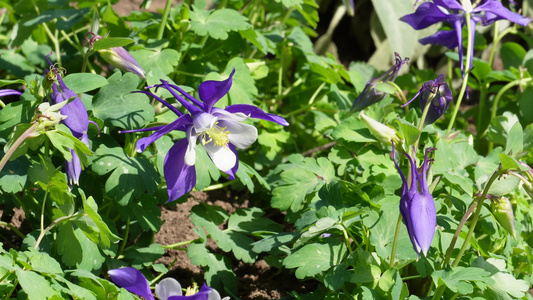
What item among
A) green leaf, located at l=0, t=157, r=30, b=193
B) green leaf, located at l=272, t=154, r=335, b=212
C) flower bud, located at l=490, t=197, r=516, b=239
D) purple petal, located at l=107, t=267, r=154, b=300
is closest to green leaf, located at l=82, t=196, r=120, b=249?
purple petal, located at l=107, t=267, r=154, b=300

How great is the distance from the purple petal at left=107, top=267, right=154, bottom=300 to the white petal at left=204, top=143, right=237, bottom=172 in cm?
34

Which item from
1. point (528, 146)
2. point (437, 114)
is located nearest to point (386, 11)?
point (528, 146)

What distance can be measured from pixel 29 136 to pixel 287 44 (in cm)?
135

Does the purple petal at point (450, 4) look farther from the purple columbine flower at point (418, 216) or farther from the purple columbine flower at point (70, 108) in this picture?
the purple columbine flower at point (70, 108)

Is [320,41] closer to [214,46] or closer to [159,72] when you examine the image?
[214,46]

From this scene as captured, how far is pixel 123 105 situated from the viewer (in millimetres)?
1521

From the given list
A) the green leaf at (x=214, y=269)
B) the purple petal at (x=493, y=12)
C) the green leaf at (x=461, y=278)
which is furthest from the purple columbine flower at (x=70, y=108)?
the purple petal at (x=493, y=12)

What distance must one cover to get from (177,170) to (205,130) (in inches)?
5.3

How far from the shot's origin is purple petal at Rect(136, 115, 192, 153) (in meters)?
1.27

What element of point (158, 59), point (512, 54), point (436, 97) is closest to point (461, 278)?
point (436, 97)

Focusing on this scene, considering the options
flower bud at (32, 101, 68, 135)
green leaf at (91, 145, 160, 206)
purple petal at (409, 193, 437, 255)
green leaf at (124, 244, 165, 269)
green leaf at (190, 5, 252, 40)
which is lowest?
green leaf at (124, 244, 165, 269)

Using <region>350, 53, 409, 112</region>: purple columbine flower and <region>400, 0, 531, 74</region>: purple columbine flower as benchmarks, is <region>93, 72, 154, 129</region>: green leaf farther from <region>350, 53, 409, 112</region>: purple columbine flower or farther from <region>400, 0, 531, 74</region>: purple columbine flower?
<region>400, 0, 531, 74</region>: purple columbine flower

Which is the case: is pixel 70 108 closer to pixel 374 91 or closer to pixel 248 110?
pixel 248 110

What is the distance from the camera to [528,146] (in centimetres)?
185
